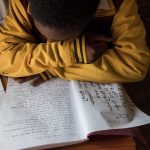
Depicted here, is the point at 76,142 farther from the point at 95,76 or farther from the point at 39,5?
the point at 39,5

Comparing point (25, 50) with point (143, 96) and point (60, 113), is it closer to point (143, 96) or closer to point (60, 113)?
point (60, 113)

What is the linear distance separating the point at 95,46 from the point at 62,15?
18 cm

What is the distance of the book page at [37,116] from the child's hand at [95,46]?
0.09 meters

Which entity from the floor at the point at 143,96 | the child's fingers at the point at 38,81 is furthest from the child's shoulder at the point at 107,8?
the floor at the point at 143,96

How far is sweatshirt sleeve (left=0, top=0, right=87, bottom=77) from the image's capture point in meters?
0.84

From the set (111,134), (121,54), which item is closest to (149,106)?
(121,54)

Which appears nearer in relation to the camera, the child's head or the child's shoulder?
the child's head

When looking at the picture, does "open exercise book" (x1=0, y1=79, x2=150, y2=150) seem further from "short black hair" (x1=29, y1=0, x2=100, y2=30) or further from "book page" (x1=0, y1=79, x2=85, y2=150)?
"short black hair" (x1=29, y1=0, x2=100, y2=30)

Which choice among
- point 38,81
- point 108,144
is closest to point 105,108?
Result: point 108,144

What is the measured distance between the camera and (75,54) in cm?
83

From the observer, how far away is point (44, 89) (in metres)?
0.86

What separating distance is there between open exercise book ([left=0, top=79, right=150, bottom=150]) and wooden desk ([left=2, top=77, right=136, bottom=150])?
0.02 meters

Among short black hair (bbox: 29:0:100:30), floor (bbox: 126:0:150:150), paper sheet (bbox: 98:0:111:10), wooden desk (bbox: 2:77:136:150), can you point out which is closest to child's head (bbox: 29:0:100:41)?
short black hair (bbox: 29:0:100:30)

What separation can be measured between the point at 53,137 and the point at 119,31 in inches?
12.6
